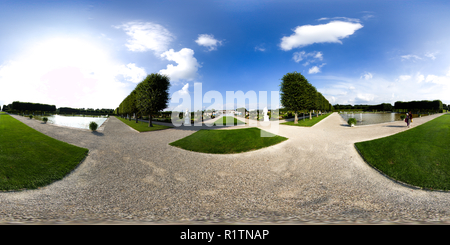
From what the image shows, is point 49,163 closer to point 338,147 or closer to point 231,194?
point 231,194

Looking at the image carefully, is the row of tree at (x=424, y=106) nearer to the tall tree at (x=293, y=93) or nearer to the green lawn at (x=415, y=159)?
the tall tree at (x=293, y=93)

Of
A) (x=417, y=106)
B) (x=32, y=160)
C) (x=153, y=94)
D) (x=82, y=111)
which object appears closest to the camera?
(x=32, y=160)

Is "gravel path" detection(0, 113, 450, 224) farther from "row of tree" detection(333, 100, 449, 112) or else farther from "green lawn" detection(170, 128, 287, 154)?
"row of tree" detection(333, 100, 449, 112)

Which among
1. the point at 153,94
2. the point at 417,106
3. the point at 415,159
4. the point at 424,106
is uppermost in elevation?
the point at 417,106

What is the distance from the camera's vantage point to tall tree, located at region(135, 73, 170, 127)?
24.7 m

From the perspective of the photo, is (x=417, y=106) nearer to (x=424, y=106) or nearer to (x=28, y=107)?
(x=424, y=106)

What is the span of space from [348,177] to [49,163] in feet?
44.8

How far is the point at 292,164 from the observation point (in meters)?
8.46

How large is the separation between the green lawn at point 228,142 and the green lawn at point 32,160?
609 cm

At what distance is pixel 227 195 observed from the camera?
5430 millimetres

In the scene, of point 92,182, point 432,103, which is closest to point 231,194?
point 92,182

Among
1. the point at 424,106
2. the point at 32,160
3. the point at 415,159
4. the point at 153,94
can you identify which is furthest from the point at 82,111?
the point at 424,106

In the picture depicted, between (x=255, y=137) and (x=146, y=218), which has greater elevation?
(x=255, y=137)

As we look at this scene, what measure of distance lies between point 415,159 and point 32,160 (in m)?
18.1
